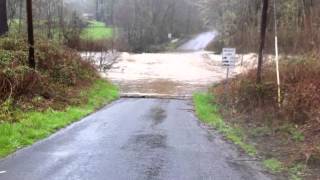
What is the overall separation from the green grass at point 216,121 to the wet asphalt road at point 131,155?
319 mm

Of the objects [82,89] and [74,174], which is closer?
[74,174]

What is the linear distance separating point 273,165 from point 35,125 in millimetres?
6414

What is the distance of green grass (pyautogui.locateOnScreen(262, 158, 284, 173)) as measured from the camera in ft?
32.7

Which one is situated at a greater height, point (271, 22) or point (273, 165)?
point (271, 22)

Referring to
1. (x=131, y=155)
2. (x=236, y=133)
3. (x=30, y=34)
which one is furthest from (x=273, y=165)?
(x=30, y=34)

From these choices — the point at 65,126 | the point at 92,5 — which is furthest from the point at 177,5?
the point at 65,126

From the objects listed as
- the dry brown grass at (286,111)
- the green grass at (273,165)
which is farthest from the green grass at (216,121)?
the green grass at (273,165)

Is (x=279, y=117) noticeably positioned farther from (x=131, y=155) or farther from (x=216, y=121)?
(x=131, y=155)

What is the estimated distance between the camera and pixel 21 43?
894 inches

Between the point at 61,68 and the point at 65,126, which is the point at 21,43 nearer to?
the point at 61,68

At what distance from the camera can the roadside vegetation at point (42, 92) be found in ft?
44.7

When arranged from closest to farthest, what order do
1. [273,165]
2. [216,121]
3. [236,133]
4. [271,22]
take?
[273,165] → [236,133] → [216,121] → [271,22]

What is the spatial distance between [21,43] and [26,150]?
12225 mm

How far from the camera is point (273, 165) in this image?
10.4m
